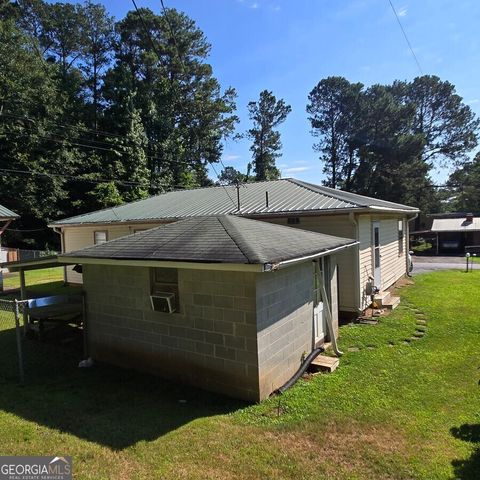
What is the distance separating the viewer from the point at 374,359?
6.82 metres

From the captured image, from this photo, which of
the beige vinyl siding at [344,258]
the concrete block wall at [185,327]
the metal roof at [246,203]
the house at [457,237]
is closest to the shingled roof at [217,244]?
the concrete block wall at [185,327]

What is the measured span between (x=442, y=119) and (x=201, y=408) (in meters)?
49.6

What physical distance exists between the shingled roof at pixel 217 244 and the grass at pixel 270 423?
2.00 metres

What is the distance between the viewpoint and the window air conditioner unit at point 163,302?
579cm

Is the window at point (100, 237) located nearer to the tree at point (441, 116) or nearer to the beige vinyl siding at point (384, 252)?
the beige vinyl siding at point (384, 252)

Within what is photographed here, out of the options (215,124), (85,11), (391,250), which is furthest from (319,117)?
(391,250)

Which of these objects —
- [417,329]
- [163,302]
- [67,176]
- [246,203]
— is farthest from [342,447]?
[67,176]

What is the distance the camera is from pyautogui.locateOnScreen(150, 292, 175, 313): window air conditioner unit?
228 inches

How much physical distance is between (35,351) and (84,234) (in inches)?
350

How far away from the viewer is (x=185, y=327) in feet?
18.8

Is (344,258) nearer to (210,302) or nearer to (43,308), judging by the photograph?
(210,302)

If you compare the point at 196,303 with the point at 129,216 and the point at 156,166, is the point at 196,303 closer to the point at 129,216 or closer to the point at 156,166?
the point at 129,216

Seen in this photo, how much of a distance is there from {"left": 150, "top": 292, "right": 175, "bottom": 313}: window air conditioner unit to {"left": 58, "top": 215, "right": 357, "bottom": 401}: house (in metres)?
Answer: 0.02

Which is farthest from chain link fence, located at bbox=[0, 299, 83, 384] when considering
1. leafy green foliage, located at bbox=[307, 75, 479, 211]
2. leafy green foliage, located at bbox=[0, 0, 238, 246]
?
leafy green foliage, located at bbox=[307, 75, 479, 211]
